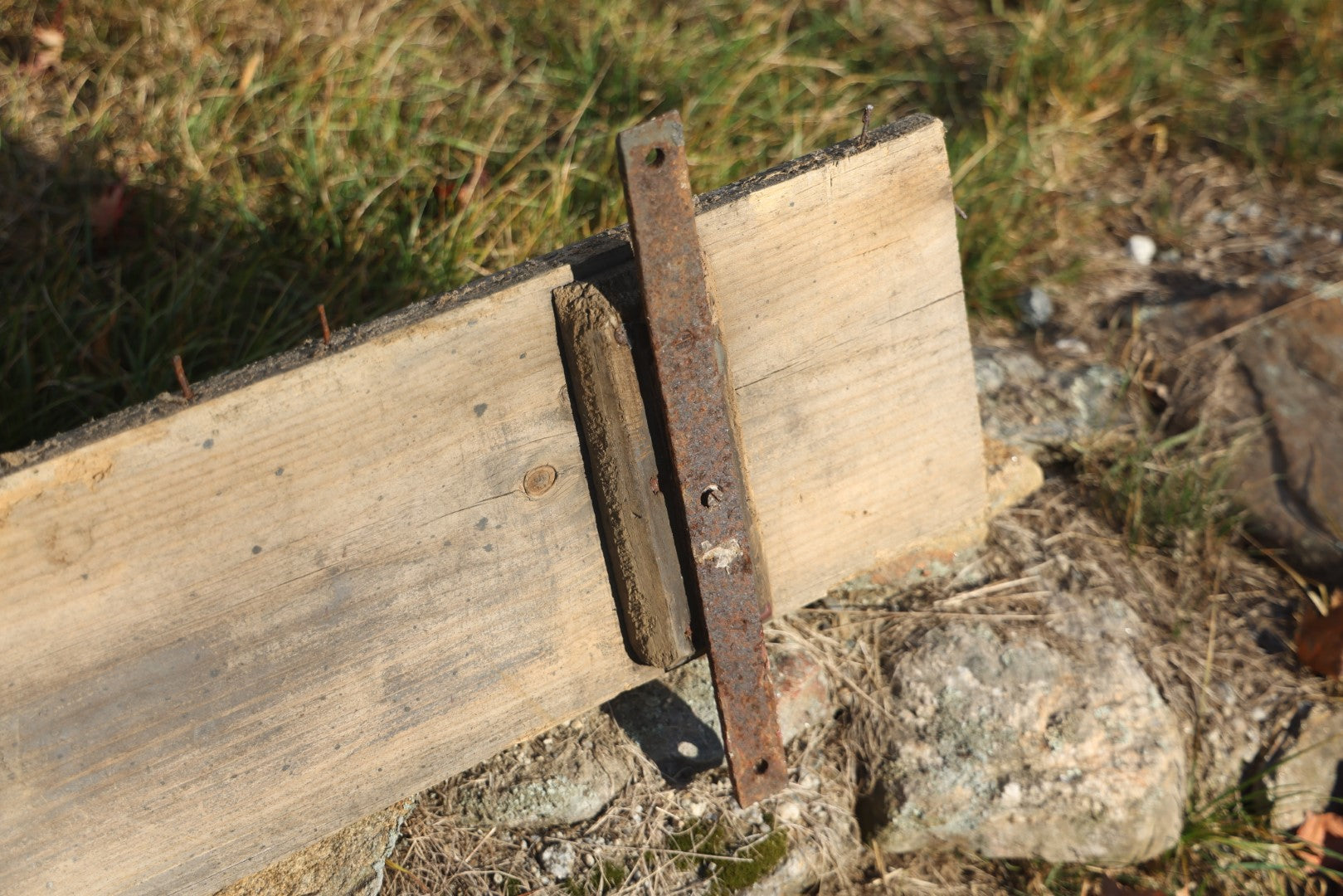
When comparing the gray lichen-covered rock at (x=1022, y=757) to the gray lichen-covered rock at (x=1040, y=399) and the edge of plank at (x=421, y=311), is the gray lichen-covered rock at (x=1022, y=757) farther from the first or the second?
the edge of plank at (x=421, y=311)

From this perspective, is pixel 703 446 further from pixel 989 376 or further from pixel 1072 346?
pixel 1072 346

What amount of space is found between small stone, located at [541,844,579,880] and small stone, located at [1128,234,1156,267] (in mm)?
2398

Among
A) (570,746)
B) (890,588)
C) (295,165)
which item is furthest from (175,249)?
(890,588)

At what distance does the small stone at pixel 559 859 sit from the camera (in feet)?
5.64

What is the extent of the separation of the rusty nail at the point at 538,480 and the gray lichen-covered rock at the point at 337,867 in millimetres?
619

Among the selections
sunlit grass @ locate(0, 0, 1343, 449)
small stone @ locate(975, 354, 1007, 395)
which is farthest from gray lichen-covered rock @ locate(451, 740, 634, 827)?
small stone @ locate(975, 354, 1007, 395)

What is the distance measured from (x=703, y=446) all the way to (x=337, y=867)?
0.89 m

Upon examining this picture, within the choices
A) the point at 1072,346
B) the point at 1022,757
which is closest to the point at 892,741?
the point at 1022,757

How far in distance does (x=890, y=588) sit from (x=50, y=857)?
1491 mm

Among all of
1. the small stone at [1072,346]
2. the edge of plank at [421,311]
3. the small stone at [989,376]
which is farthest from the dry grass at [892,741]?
the edge of plank at [421,311]

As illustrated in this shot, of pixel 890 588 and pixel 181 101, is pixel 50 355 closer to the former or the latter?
pixel 181 101

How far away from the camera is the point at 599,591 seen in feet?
5.29

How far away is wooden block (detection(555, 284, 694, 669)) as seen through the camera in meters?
1.41

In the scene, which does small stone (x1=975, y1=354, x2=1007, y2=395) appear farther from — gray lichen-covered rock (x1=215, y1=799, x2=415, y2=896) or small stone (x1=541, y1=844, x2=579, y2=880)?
gray lichen-covered rock (x1=215, y1=799, x2=415, y2=896)
